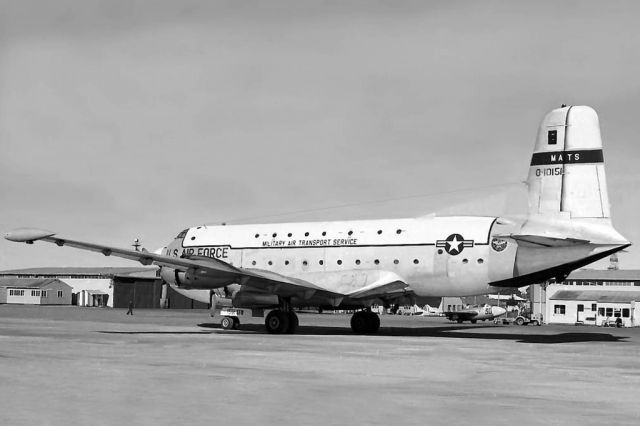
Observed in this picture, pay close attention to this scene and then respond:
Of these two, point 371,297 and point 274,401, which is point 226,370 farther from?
point 371,297

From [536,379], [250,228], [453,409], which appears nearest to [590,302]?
[250,228]

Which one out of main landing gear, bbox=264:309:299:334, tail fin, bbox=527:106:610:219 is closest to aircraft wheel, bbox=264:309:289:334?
main landing gear, bbox=264:309:299:334

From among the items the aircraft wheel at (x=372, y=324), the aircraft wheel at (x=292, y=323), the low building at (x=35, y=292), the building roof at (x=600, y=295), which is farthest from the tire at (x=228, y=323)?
the low building at (x=35, y=292)

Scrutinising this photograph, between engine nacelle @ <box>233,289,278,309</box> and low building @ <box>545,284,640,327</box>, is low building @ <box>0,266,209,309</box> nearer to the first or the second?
low building @ <box>545,284,640,327</box>

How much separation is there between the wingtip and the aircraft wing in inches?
74.3

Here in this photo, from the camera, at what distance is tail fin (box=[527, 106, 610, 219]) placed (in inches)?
1249

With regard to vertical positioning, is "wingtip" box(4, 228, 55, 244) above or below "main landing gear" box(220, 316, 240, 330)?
above

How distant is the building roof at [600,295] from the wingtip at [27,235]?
7059 cm

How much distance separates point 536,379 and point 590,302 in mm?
74747

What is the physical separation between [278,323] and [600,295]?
6437 cm

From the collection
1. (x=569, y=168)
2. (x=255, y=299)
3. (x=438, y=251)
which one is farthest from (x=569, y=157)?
(x=255, y=299)

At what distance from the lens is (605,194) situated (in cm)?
3161

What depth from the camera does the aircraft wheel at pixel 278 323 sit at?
34.9 metres

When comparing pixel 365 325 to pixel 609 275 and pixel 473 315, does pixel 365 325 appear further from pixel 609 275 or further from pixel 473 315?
pixel 609 275
